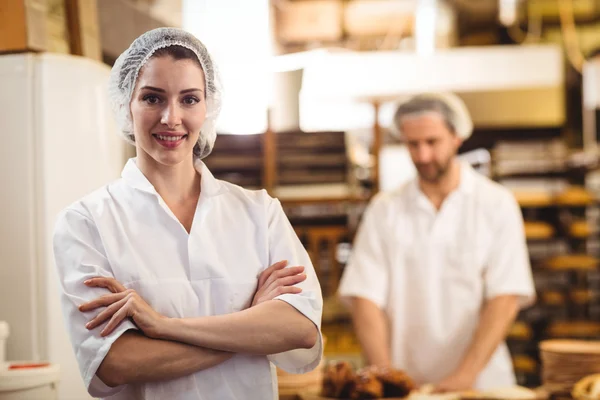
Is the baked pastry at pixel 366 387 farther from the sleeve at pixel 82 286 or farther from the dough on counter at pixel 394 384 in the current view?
the sleeve at pixel 82 286

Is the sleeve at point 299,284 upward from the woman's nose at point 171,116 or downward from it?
downward

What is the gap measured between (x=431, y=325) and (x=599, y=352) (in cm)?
68

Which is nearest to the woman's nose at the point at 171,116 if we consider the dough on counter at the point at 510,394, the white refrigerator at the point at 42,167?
the white refrigerator at the point at 42,167

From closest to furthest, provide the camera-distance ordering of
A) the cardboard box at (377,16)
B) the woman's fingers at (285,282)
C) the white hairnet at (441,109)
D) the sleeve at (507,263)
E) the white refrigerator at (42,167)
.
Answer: the woman's fingers at (285,282)
the white refrigerator at (42,167)
the sleeve at (507,263)
the white hairnet at (441,109)
the cardboard box at (377,16)

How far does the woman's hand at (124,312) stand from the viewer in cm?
111

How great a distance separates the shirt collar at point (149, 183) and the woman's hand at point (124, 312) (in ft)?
0.62

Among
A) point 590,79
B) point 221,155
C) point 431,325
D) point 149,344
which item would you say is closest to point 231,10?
point 149,344

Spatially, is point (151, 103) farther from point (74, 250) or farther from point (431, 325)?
point (431, 325)

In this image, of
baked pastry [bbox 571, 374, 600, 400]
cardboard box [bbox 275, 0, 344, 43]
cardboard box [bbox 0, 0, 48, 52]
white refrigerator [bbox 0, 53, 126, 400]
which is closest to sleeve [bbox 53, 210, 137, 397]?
white refrigerator [bbox 0, 53, 126, 400]

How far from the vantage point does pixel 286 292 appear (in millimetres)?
1204

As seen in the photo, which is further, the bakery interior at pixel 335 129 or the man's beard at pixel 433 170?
the man's beard at pixel 433 170

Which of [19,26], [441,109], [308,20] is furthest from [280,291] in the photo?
[308,20]

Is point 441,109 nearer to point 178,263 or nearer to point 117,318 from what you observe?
point 178,263

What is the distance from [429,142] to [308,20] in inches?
129
